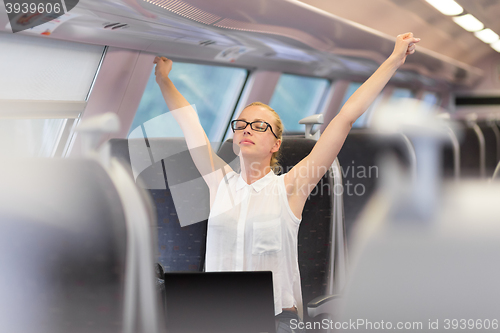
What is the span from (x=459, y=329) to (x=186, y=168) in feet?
2.59

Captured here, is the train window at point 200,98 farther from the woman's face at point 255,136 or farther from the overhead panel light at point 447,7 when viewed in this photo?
the overhead panel light at point 447,7

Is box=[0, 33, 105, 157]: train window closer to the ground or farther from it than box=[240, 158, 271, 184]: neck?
farther from it

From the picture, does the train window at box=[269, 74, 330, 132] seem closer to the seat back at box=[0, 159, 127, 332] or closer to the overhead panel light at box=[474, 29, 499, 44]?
the overhead panel light at box=[474, 29, 499, 44]

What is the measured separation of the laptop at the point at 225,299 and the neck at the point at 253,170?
420 mm

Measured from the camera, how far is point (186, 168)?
3.40 feet

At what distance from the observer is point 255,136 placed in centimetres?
83

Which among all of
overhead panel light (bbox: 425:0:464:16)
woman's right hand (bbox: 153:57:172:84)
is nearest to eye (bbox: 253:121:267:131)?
woman's right hand (bbox: 153:57:172:84)

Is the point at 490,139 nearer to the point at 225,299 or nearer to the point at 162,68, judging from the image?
the point at 162,68

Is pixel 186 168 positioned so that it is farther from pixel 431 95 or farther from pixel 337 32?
pixel 431 95

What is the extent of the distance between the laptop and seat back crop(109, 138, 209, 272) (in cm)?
51

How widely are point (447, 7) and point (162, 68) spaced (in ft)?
4.32

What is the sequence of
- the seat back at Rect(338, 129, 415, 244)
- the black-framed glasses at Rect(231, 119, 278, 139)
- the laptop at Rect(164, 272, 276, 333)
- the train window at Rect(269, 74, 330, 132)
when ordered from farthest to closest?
the train window at Rect(269, 74, 330, 132)
the seat back at Rect(338, 129, 415, 244)
the black-framed glasses at Rect(231, 119, 278, 139)
the laptop at Rect(164, 272, 276, 333)

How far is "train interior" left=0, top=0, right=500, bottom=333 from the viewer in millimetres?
302

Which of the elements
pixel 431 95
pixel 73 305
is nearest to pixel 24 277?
pixel 73 305
